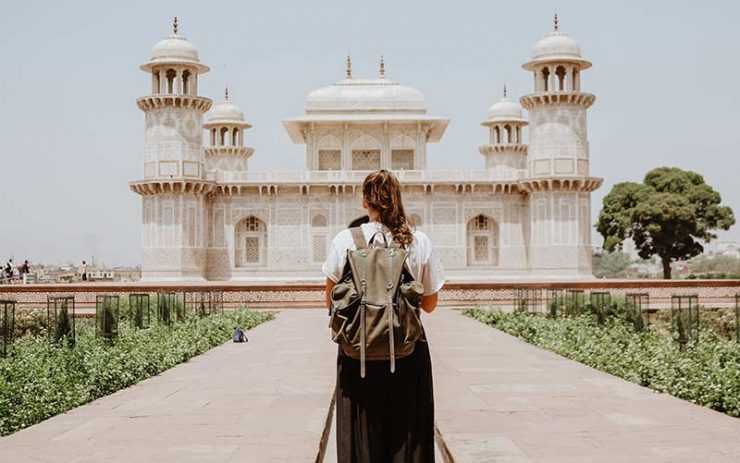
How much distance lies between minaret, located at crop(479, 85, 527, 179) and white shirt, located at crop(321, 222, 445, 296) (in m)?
33.4

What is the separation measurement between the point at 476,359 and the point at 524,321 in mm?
4210

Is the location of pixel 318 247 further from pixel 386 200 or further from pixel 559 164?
pixel 386 200

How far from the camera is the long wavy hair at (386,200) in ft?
10.9

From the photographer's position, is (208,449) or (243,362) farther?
(243,362)

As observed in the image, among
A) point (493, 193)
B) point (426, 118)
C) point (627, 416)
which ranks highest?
point (426, 118)

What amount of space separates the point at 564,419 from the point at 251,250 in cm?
2677

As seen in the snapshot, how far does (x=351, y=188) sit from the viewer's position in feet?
103

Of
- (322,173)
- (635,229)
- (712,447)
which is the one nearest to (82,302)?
(322,173)

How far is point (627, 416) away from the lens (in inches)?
218

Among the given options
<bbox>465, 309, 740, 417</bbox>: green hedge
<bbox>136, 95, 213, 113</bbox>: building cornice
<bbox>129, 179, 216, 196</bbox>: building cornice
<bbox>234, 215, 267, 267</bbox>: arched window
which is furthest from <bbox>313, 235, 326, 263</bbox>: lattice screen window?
<bbox>465, 309, 740, 417</bbox>: green hedge

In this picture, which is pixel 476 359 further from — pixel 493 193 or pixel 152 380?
pixel 493 193

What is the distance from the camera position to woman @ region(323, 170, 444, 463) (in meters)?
3.30

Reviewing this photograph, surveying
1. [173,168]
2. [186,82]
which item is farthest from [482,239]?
[186,82]

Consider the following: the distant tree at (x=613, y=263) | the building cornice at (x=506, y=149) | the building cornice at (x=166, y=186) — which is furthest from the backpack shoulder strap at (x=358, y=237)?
the distant tree at (x=613, y=263)
